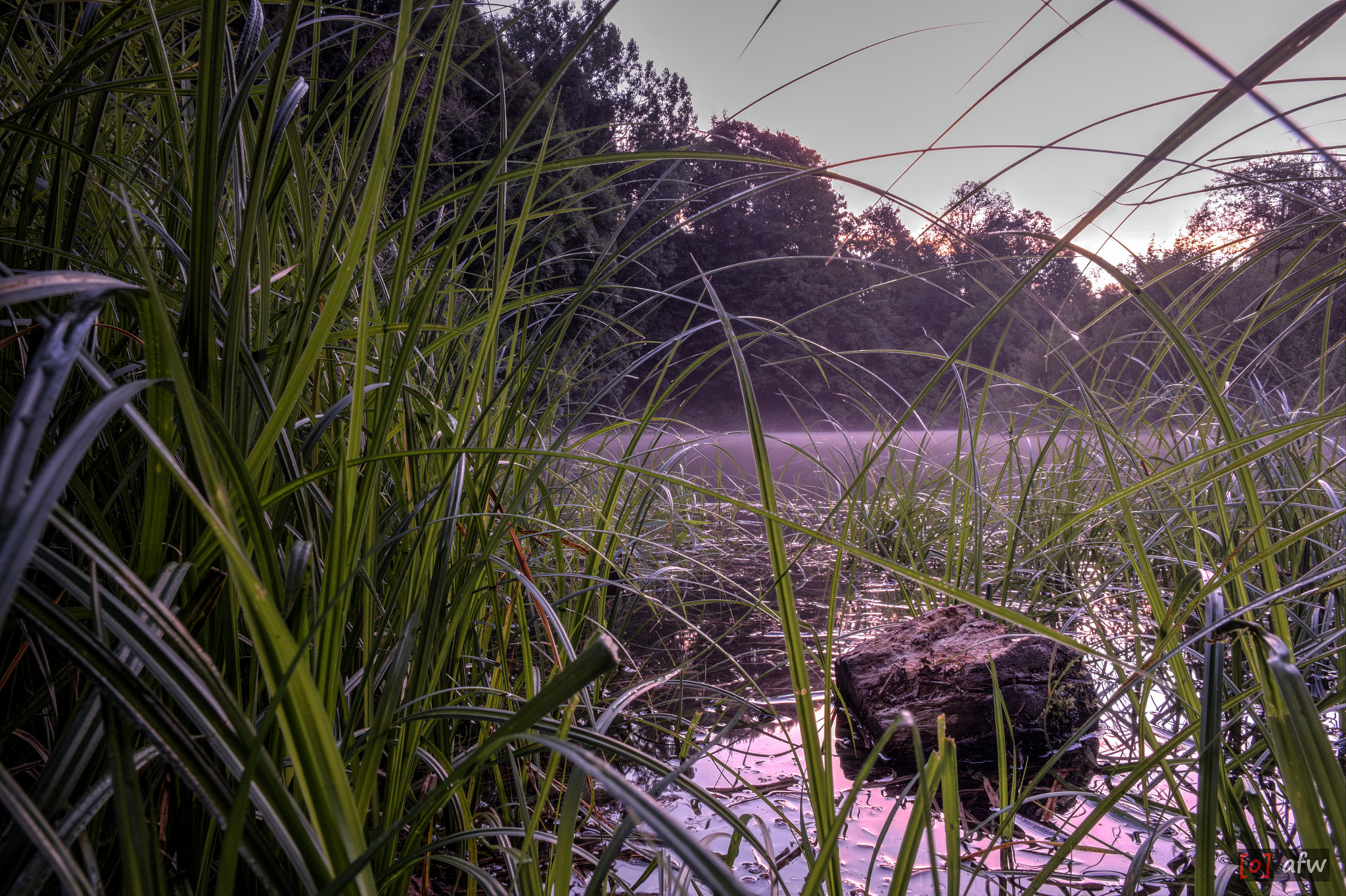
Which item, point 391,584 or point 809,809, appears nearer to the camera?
point 391,584

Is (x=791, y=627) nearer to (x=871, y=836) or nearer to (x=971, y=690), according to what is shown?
(x=871, y=836)

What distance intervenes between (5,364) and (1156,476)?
816 millimetres

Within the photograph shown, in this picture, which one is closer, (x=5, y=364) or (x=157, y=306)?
(x=157, y=306)

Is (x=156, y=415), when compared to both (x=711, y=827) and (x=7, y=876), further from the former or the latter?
(x=711, y=827)

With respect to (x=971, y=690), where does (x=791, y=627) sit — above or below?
above

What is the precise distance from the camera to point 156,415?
0.28m

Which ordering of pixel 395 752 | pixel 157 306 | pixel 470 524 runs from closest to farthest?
1. pixel 157 306
2. pixel 395 752
3. pixel 470 524

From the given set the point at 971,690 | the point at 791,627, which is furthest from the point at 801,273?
the point at 791,627

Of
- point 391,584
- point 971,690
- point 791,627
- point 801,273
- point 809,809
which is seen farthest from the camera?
point 801,273

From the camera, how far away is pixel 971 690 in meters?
0.99

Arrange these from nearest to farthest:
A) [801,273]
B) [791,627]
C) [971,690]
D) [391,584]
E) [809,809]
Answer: [791,627], [391,584], [809,809], [971,690], [801,273]

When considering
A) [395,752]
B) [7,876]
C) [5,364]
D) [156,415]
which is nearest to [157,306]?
[156,415]

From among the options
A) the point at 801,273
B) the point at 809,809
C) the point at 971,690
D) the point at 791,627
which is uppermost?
the point at 801,273

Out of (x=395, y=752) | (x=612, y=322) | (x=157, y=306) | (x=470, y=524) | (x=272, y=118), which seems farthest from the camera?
(x=612, y=322)
